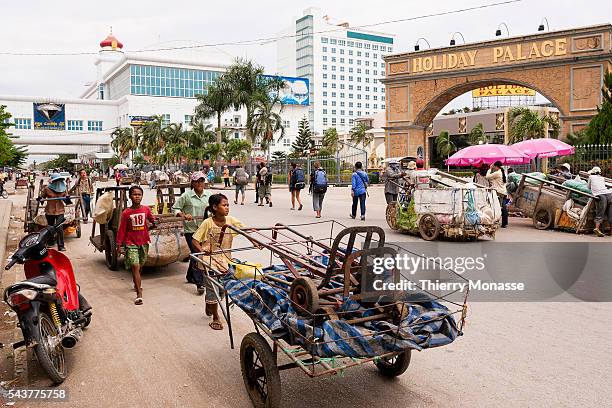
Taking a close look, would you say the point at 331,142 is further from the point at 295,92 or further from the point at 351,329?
the point at 351,329

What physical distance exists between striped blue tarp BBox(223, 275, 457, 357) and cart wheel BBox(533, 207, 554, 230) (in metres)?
10.7

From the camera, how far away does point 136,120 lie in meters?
83.7

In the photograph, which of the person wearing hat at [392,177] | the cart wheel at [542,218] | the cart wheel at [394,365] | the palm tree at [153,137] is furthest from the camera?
the palm tree at [153,137]

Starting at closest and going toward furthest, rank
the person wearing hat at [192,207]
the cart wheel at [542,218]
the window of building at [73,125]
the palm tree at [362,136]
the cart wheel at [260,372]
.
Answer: the cart wheel at [260,372]
the person wearing hat at [192,207]
the cart wheel at [542,218]
the palm tree at [362,136]
the window of building at [73,125]

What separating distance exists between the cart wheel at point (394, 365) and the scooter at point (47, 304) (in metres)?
2.62

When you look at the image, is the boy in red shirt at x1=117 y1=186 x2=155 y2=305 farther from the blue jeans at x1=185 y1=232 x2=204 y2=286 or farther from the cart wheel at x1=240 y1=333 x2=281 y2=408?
the cart wheel at x1=240 y1=333 x2=281 y2=408

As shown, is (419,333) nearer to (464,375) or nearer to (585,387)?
(464,375)

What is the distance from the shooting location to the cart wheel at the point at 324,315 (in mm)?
3561

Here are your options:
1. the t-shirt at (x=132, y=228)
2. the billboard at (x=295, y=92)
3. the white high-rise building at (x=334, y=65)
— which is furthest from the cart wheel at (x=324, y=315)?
the white high-rise building at (x=334, y=65)

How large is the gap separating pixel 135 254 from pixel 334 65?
145 metres

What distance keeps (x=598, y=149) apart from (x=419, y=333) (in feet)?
71.3

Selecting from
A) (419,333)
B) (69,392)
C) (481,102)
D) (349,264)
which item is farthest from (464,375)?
(481,102)

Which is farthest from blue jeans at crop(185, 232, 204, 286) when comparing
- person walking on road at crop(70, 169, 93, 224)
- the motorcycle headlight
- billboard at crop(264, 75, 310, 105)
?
billboard at crop(264, 75, 310, 105)

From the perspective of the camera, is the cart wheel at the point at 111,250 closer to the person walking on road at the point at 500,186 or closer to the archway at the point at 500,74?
the person walking on road at the point at 500,186
